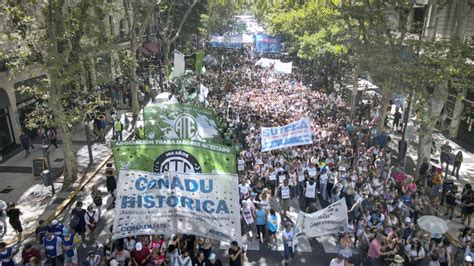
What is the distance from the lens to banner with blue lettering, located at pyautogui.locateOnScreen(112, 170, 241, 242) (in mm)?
8633

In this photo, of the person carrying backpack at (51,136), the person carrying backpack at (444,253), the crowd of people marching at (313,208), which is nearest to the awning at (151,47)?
the person carrying backpack at (51,136)

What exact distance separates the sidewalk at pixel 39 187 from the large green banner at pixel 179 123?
4.42 metres

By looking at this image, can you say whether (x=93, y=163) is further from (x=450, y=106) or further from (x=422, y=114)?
(x=450, y=106)

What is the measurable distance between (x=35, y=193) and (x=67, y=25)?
703 centimetres

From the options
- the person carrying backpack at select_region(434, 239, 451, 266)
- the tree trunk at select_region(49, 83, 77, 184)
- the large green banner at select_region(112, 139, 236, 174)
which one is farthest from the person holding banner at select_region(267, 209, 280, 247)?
the tree trunk at select_region(49, 83, 77, 184)

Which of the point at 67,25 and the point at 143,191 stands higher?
the point at 67,25

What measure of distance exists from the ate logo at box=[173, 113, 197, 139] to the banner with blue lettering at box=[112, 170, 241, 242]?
5517 mm

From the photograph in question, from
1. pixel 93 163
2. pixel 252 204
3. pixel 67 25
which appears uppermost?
pixel 67 25

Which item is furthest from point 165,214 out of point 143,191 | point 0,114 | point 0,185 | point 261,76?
point 261,76

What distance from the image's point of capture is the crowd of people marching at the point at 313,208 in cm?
998

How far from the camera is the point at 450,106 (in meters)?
25.6

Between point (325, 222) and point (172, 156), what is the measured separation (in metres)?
4.48

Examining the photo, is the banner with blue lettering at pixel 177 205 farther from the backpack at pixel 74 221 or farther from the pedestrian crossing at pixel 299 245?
the backpack at pixel 74 221

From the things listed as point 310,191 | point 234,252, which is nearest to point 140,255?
point 234,252
